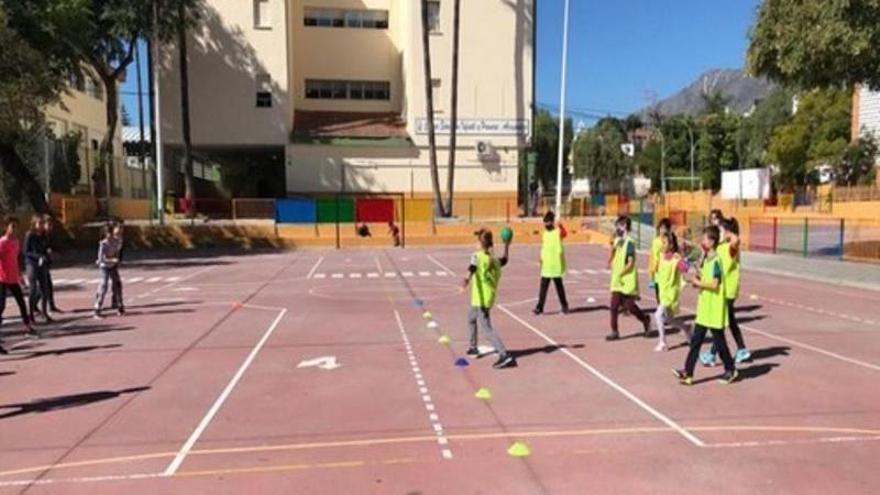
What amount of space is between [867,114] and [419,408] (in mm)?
57753

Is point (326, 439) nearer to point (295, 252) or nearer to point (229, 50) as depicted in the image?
point (295, 252)

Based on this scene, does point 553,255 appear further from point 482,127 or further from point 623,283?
point 482,127

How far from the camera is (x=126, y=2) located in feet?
138

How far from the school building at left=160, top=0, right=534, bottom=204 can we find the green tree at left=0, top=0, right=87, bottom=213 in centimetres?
1268

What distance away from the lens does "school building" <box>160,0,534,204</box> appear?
48656 millimetres

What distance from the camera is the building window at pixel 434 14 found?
165 ft

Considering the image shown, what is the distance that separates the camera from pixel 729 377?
905 centimetres

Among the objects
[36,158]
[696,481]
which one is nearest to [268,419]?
[696,481]

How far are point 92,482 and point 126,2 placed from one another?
134 ft

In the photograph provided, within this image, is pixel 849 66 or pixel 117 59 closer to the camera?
pixel 849 66

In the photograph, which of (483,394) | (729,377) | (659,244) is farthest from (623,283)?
(483,394)

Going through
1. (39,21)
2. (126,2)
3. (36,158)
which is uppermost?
(126,2)

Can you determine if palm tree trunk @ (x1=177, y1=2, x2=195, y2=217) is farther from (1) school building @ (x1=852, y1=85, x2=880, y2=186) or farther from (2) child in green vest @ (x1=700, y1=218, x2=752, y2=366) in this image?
(1) school building @ (x1=852, y1=85, x2=880, y2=186)

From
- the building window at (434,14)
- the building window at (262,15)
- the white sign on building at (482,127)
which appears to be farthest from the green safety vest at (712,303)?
the building window at (262,15)
